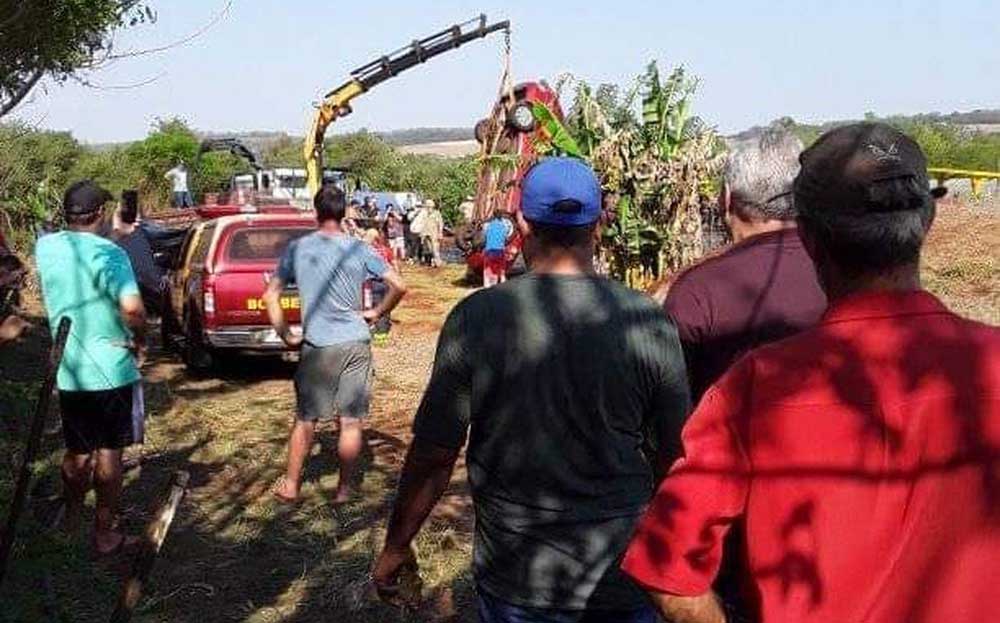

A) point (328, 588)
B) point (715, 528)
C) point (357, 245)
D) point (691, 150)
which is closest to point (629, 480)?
point (715, 528)

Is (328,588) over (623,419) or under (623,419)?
under

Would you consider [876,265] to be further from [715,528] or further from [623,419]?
[623,419]

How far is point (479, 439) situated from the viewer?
2.89m

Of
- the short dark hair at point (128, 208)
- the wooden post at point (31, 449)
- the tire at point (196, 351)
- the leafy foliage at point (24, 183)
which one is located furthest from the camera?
the leafy foliage at point (24, 183)

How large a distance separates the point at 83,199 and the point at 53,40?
4.30m

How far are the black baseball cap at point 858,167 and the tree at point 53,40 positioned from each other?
678 cm

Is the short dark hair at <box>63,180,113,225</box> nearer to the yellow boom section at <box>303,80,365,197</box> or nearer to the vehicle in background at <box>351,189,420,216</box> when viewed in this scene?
the yellow boom section at <box>303,80,365,197</box>

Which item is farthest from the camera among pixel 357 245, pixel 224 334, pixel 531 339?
pixel 224 334

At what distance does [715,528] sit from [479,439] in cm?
117

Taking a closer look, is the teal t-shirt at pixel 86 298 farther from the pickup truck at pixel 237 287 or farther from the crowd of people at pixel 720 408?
the pickup truck at pixel 237 287

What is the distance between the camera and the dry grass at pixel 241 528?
5445 millimetres

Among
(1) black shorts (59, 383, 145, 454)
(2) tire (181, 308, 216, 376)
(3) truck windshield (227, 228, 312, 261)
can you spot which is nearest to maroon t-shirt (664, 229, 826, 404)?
(1) black shorts (59, 383, 145, 454)

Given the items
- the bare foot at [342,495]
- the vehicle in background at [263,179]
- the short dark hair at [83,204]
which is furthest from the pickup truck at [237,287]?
the vehicle in background at [263,179]

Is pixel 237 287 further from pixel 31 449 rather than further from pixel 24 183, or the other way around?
pixel 24 183
